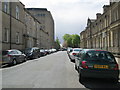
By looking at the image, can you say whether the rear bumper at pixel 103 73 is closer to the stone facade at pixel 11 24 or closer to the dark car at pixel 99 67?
the dark car at pixel 99 67

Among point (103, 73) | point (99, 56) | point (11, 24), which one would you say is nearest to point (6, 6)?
point (11, 24)

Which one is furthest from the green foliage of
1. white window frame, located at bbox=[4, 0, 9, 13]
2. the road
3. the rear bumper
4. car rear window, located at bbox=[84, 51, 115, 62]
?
the rear bumper

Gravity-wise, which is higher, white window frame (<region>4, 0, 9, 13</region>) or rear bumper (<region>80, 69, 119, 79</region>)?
white window frame (<region>4, 0, 9, 13</region>)

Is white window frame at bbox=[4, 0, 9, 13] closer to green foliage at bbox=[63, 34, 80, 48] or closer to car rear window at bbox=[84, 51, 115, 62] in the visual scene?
car rear window at bbox=[84, 51, 115, 62]

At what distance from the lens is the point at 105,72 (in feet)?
19.8

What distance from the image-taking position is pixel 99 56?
662 centimetres

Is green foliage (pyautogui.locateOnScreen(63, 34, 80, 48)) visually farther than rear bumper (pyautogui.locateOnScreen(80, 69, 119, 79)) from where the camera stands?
Yes

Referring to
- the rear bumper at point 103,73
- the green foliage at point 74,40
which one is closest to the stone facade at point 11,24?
the rear bumper at point 103,73

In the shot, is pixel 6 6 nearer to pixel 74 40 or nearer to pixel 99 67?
pixel 99 67

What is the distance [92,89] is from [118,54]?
51.3 ft

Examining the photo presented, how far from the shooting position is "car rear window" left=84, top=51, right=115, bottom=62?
6.44 meters

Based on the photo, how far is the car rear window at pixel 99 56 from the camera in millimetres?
6441

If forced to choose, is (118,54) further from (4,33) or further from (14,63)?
(4,33)

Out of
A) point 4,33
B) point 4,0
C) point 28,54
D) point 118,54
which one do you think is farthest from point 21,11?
point 118,54
